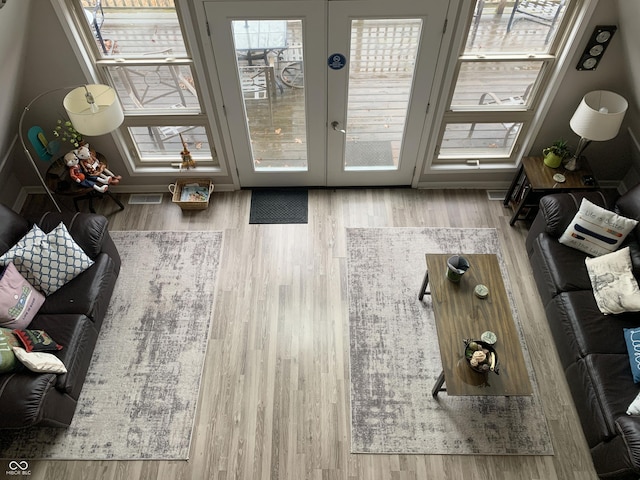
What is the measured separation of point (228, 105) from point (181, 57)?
0.50 m

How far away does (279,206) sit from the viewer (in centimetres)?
434

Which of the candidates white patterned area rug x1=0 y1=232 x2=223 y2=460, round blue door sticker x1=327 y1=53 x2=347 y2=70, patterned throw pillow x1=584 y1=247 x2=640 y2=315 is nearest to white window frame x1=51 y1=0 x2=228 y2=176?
white patterned area rug x1=0 y1=232 x2=223 y2=460

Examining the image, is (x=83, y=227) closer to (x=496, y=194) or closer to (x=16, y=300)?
(x=16, y=300)

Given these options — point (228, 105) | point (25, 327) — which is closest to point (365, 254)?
point (228, 105)

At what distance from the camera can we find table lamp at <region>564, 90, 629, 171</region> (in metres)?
3.35

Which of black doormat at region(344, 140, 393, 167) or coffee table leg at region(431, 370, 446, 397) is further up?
black doormat at region(344, 140, 393, 167)

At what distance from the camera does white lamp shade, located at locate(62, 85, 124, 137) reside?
315cm

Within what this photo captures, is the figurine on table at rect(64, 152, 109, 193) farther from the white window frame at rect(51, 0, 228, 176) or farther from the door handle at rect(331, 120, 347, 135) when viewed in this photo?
the door handle at rect(331, 120, 347, 135)

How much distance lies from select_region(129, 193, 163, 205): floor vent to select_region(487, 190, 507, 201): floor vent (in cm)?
318

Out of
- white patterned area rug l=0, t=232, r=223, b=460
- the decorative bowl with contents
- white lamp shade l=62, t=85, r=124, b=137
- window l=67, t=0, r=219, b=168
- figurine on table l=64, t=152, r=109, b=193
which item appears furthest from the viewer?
figurine on table l=64, t=152, r=109, b=193

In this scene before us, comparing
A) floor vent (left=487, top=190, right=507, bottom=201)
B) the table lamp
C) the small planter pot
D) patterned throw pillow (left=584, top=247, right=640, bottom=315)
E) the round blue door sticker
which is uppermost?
the round blue door sticker

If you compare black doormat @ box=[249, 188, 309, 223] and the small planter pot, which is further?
black doormat @ box=[249, 188, 309, 223]

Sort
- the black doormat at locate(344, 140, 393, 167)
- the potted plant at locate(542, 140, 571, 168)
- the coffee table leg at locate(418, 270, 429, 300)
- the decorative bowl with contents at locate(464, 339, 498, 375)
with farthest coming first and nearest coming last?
the black doormat at locate(344, 140, 393, 167) → the potted plant at locate(542, 140, 571, 168) → the coffee table leg at locate(418, 270, 429, 300) → the decorative bowl with contents at locate(464, 339, 498, 375)

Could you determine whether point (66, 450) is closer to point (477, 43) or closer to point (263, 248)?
point (263, 248)
